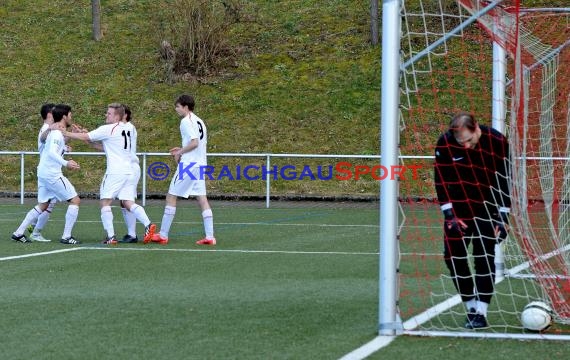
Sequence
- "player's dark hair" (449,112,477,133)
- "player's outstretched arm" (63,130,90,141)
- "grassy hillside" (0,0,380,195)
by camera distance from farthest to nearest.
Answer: "grassy hillside" (0,0,380,195) < "player's outstretched arm" (63,130,90,141) < "player's dark hair" (449,112,477,133)

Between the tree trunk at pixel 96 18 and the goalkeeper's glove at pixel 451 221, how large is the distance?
28.0 metres

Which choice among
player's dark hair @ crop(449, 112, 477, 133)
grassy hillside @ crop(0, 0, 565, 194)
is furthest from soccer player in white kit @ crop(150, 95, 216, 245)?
grassy hillside @ crop(0, 0, 565, 194)

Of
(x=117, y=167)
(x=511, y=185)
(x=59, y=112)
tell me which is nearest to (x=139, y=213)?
(x=117, y=167)

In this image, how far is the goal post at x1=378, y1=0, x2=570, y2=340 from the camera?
265 inches

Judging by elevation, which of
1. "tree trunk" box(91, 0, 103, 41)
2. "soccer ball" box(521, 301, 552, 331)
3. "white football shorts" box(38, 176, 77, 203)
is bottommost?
"soccer ball" box(521, 301, 552, 331)

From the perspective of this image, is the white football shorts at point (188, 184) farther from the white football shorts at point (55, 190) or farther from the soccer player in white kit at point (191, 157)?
the white football shorts at point (55, 190)

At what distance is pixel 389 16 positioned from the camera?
6734mm

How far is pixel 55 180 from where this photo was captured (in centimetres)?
1355

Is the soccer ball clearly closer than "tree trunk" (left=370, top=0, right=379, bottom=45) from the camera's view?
Yes

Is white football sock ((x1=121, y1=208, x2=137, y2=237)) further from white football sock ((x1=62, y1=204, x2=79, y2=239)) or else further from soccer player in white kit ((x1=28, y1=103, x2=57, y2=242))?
soccer player in white kit ((x1=28, y1=103, x2=57, y2=242))

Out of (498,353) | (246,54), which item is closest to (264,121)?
(246,54)

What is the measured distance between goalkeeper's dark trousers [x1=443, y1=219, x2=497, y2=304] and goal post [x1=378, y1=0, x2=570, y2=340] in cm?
23

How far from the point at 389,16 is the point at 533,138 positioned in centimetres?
652

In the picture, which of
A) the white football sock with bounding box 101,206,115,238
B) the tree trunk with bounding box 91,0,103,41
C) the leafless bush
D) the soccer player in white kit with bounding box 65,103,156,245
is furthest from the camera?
the tree trunk with bounding box 91,0,103,41
